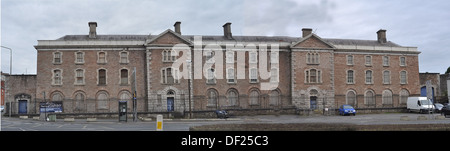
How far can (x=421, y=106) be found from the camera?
4834cm

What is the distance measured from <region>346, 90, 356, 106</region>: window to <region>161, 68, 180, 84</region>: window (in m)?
21.9

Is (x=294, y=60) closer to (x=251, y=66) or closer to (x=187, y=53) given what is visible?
(x=251, y=66)

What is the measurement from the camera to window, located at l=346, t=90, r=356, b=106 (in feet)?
177

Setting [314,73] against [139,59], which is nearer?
[139,59]

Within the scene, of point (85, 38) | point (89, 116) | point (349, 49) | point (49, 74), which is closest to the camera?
point (89, 116)

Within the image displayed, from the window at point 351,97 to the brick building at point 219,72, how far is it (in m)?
0.13

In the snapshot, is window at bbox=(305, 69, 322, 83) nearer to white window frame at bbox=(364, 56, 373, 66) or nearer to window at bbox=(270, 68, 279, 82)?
window at bbox=(270, 68, 279, 82)

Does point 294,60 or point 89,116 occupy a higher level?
point 294,60

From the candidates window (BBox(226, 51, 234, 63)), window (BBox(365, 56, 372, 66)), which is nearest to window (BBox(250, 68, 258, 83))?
window (BBox(226, 51, 234, 63))

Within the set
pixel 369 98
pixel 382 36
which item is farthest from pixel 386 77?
pixel 382 36

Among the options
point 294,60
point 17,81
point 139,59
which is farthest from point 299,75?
point 17,81

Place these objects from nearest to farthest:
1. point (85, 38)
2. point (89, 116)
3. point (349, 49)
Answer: point (89, 116) < point (85, 38) < point (349, 49)

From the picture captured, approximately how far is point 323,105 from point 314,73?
4140 millimetres

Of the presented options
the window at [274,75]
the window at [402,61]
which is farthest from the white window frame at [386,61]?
the window at [274,75]
